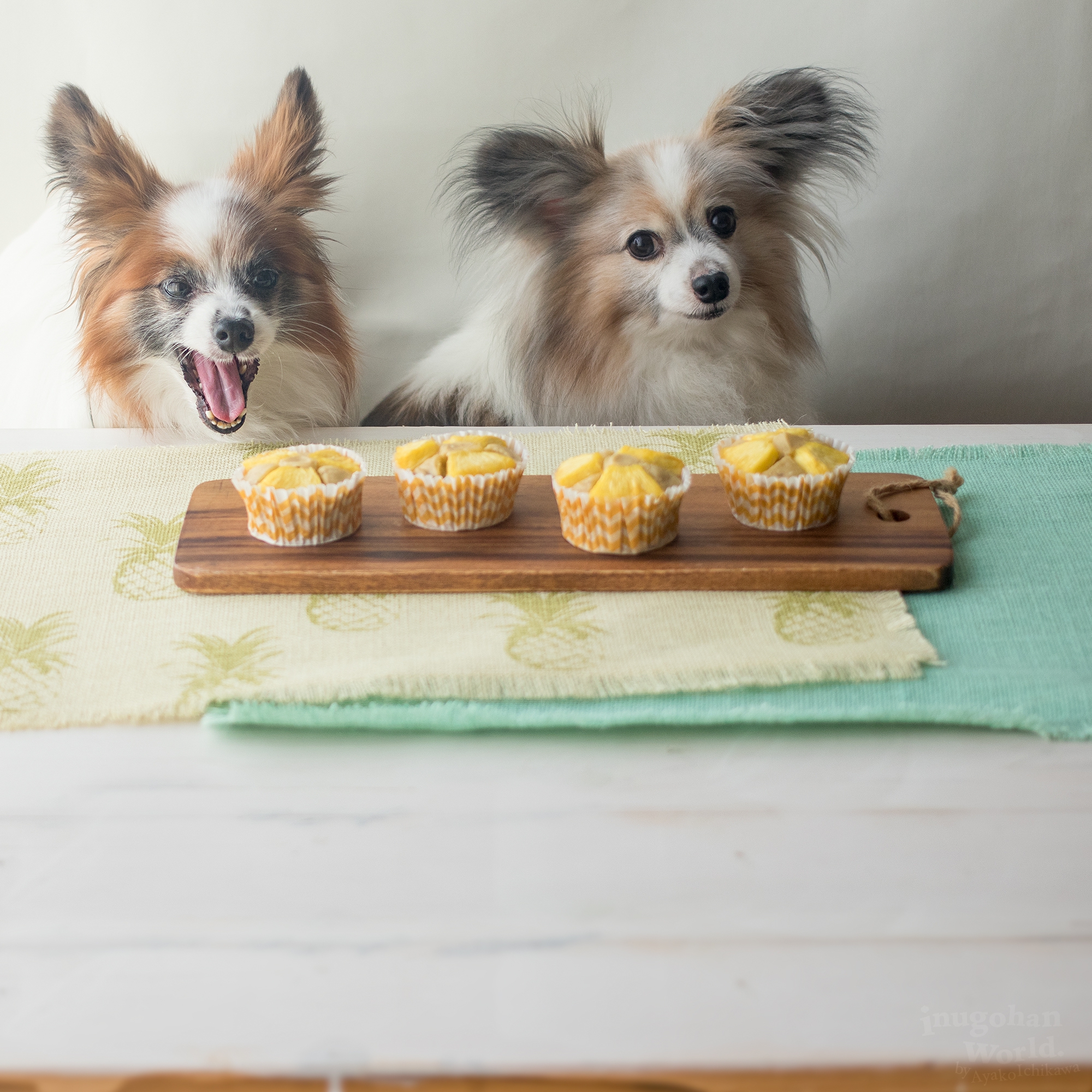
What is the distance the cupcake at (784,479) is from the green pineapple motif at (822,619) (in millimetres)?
86

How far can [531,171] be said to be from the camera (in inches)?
50.8

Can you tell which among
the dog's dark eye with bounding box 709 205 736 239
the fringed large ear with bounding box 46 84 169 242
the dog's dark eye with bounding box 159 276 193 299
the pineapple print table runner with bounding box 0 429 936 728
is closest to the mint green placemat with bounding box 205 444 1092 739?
the pineapple print table runner with bounding box 0 429 936 728

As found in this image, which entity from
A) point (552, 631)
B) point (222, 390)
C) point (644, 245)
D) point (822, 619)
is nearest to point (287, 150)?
point (222, 390)

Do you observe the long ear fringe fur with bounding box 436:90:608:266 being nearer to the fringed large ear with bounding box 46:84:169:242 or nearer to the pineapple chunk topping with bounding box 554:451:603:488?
the fringed large ear with bounding box 46:84:169:242

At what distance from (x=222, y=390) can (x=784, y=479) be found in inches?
27.5

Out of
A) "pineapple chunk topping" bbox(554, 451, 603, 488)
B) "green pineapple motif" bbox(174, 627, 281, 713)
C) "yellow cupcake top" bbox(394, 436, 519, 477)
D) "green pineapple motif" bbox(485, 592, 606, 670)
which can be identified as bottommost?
"green pineapple motif" bbox(174, 627, 281, 713)

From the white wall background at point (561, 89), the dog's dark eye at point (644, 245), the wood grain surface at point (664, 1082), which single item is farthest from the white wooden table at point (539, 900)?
the white wall background at point (561, 89)

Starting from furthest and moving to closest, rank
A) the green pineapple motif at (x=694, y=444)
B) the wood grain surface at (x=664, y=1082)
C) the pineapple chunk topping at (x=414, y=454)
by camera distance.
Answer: the green pineapple motif at (x=694, y=444) < the pineapple chunk topping at (x=414, y=454) < the wood grain surface at (x=664, y=1082)

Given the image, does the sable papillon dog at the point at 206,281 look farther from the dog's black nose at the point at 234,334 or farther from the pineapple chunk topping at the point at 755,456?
the pineapple chunk topping at the point at 755,456

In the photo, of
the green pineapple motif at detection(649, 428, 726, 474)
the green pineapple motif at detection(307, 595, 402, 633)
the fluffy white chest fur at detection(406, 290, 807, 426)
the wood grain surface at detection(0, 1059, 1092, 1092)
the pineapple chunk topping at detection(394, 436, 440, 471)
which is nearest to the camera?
the wood grain surface at detection(0, 1059, 1092, 1092)

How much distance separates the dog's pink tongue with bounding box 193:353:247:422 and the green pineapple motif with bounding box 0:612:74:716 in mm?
437

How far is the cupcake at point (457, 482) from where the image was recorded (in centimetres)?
95

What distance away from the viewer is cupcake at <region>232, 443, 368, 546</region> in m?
0.93

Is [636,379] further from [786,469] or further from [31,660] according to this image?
[31,660]
